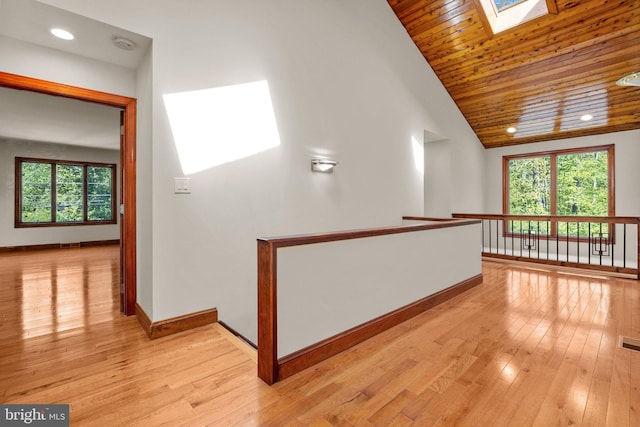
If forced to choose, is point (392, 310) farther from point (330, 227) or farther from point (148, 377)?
point (148, 377)

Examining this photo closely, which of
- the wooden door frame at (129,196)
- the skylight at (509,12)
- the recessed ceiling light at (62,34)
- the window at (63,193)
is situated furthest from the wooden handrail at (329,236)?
the window at (63,193)

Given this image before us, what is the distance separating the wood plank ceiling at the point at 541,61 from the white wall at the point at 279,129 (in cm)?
54

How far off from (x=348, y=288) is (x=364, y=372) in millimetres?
578

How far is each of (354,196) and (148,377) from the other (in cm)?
296

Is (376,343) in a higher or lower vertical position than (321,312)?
lower

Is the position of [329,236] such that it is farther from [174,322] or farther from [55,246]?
[55,246]

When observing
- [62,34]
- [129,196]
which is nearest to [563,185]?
[129,196]

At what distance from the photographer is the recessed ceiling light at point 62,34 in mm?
2245

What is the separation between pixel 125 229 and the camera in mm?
2893

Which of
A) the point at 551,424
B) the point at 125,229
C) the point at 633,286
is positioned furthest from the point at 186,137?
the point at 633,286

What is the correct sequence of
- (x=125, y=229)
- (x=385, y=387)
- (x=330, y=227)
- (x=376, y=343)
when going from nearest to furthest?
(x=385, y=387)
(x=376, y=343)
(x=125, y=229)
(x=330, y=227)

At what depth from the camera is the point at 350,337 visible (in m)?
2.28

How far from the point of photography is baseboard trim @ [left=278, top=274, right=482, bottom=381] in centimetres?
191

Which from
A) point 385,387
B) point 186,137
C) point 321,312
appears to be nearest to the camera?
point 385,387
